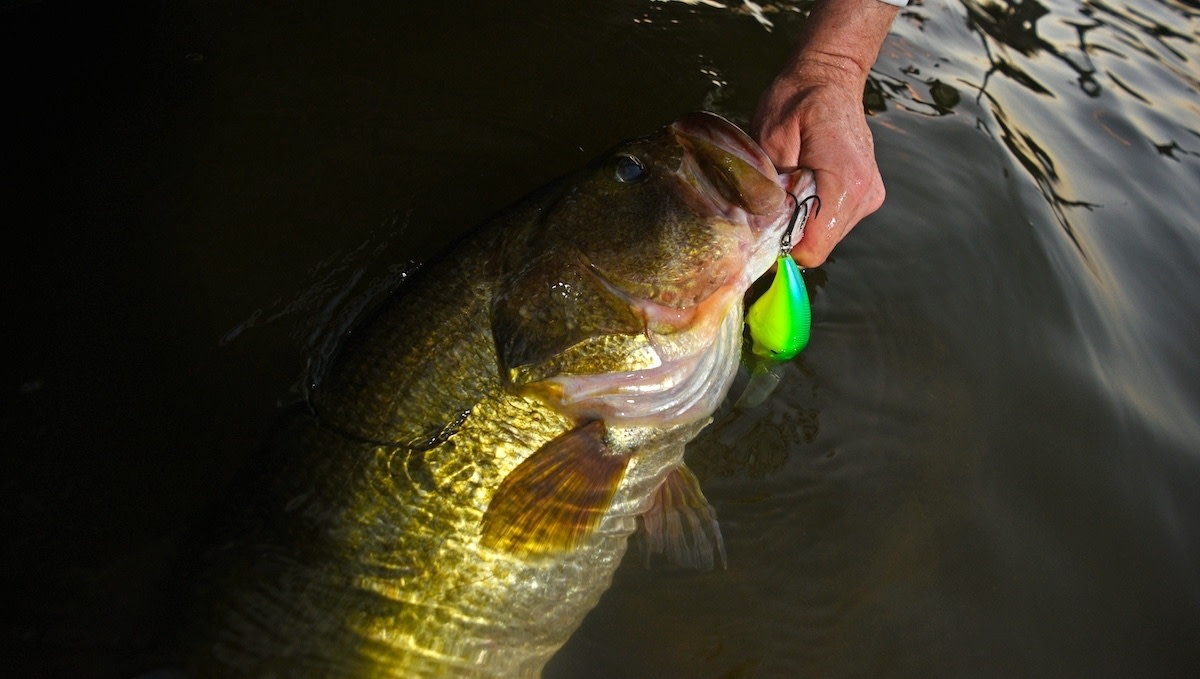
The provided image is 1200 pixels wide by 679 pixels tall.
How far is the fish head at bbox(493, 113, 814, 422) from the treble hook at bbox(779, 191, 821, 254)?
0.02m

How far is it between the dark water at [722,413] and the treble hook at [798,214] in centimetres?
78

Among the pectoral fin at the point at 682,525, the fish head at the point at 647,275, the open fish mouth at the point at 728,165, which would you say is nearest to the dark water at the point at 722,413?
the pectoral fin at the point at 682,525

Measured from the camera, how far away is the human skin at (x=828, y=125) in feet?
7.80

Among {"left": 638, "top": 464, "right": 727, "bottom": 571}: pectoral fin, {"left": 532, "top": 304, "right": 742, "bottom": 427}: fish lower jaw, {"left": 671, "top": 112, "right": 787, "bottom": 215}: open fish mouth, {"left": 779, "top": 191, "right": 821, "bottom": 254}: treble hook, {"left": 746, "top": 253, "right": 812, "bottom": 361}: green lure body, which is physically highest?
{"left": 671, "top": 112, "right": 787, "bottom": 215}: open fish mouth

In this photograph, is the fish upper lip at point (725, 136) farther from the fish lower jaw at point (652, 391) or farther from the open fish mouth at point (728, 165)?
the fish lower jaw at point (652, 391)

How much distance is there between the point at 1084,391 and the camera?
3.38 m

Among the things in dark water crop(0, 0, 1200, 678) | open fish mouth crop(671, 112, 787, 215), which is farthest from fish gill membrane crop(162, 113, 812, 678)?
dark water crop(0, 0, 1200, 678)

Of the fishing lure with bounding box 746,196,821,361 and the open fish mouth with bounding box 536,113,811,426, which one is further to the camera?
the fishing lure with bounding box 746,196,821,361

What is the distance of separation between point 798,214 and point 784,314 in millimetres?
371

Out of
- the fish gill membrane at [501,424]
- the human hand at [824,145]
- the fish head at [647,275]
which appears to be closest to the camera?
the fish gill membrane at [501,424]

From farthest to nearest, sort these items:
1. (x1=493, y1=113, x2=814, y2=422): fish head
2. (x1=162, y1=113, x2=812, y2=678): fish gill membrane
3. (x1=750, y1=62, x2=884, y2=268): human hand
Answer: (x1=750, y1=62, x2=884, y2=268): human hand → (x1=493, y1=113, x2=814, y2=422): fish head → (x1=162, y1=113, x2=812, y2=678): fish gill membrane

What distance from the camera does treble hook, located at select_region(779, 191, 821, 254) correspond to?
86.8 inches

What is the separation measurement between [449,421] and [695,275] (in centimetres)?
80

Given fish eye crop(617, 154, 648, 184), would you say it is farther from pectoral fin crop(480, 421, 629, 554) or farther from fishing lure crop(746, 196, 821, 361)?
pectoral fin crop(480, 421, 629, 554)
